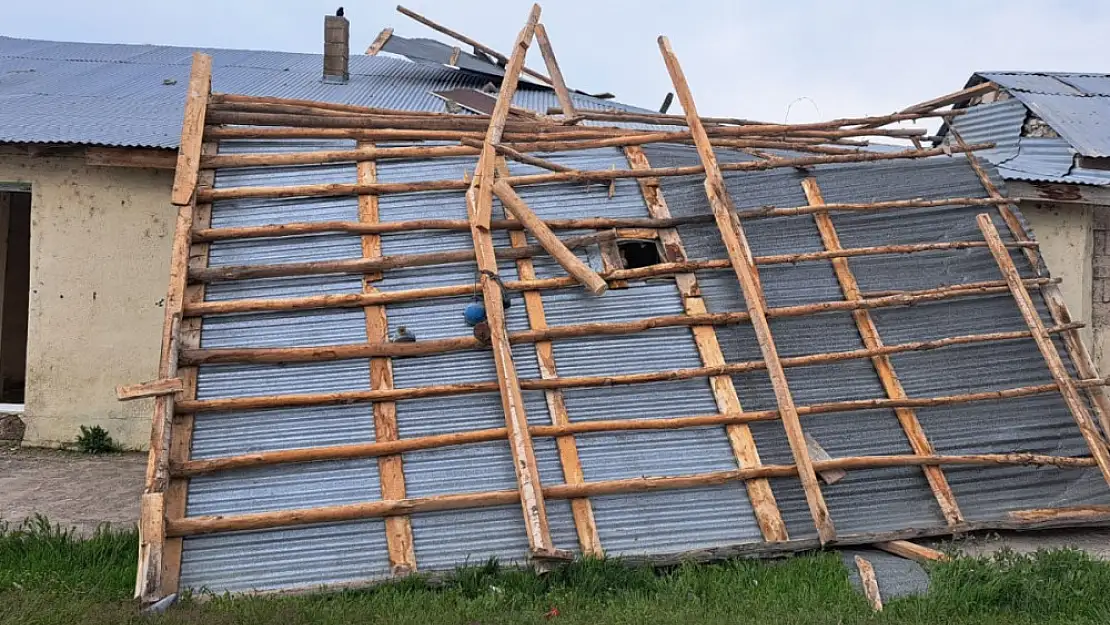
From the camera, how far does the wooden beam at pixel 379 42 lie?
46.8ft

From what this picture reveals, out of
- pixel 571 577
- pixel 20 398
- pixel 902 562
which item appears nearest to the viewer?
pixel 571 577

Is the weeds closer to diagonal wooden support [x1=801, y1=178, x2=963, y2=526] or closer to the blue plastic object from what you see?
the blue plastic object

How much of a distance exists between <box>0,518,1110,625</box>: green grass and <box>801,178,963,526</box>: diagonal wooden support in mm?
695

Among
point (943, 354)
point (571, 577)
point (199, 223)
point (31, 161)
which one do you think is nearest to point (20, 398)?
point (31, 161)

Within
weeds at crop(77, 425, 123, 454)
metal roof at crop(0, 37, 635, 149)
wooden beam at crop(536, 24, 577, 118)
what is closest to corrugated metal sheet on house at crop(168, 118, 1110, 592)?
wooden beam at crop(536, 24, 577, 118)

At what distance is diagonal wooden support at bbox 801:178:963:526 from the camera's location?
589 cm

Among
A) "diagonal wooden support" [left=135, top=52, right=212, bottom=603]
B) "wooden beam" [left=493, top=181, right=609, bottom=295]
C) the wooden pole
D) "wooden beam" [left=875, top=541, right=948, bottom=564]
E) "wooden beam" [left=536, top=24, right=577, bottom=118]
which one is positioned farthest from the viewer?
"wooden beam" [left=536, top=24, right=577, bottom=118]

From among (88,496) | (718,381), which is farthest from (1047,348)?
(88,496)

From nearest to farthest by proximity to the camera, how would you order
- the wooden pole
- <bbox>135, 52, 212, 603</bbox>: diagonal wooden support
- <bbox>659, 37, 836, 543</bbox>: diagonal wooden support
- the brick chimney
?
<bbox>135, 52, 212, 603</bbox>: diagonal wooden support < the wooden pole < <bbox>659, 37, 836, 543</bbox>: diagonal wooden support < the brick chimney

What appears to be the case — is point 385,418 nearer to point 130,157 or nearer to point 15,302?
point 130,157

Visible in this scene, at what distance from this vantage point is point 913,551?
5418 mm

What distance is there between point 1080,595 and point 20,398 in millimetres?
12508

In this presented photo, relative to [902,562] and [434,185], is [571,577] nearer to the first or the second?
[902,562]

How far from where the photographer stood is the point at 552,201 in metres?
6.81
